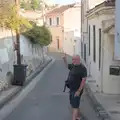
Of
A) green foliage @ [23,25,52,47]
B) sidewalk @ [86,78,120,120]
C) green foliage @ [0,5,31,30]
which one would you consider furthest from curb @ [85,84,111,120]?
green foliage @ [23,25,52,47]

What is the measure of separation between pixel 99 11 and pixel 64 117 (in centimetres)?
659

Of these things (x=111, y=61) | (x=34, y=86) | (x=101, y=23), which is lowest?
(x=34, y=86)

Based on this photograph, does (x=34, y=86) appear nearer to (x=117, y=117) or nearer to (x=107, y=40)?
(x=107, y=40)

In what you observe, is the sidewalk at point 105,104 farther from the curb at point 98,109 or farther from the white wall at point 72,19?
the white wall at point 72,19

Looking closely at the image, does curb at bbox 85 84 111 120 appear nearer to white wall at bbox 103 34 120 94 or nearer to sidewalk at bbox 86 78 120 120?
sidewalk at bbox 86 78 120 120

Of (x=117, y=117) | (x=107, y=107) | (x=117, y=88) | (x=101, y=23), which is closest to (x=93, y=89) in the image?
(x=117, y=88)

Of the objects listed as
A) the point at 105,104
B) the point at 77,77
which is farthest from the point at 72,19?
the point at 77,77

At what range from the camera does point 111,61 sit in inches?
643

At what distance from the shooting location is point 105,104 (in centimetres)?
1384

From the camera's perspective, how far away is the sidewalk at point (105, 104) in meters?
11.4

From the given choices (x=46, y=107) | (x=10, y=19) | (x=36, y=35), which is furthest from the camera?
(x=36, y=35)

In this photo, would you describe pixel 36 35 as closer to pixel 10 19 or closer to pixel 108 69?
pixel 10 19

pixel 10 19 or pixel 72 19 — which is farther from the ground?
pixel 72 19

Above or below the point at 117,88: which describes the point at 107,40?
above
